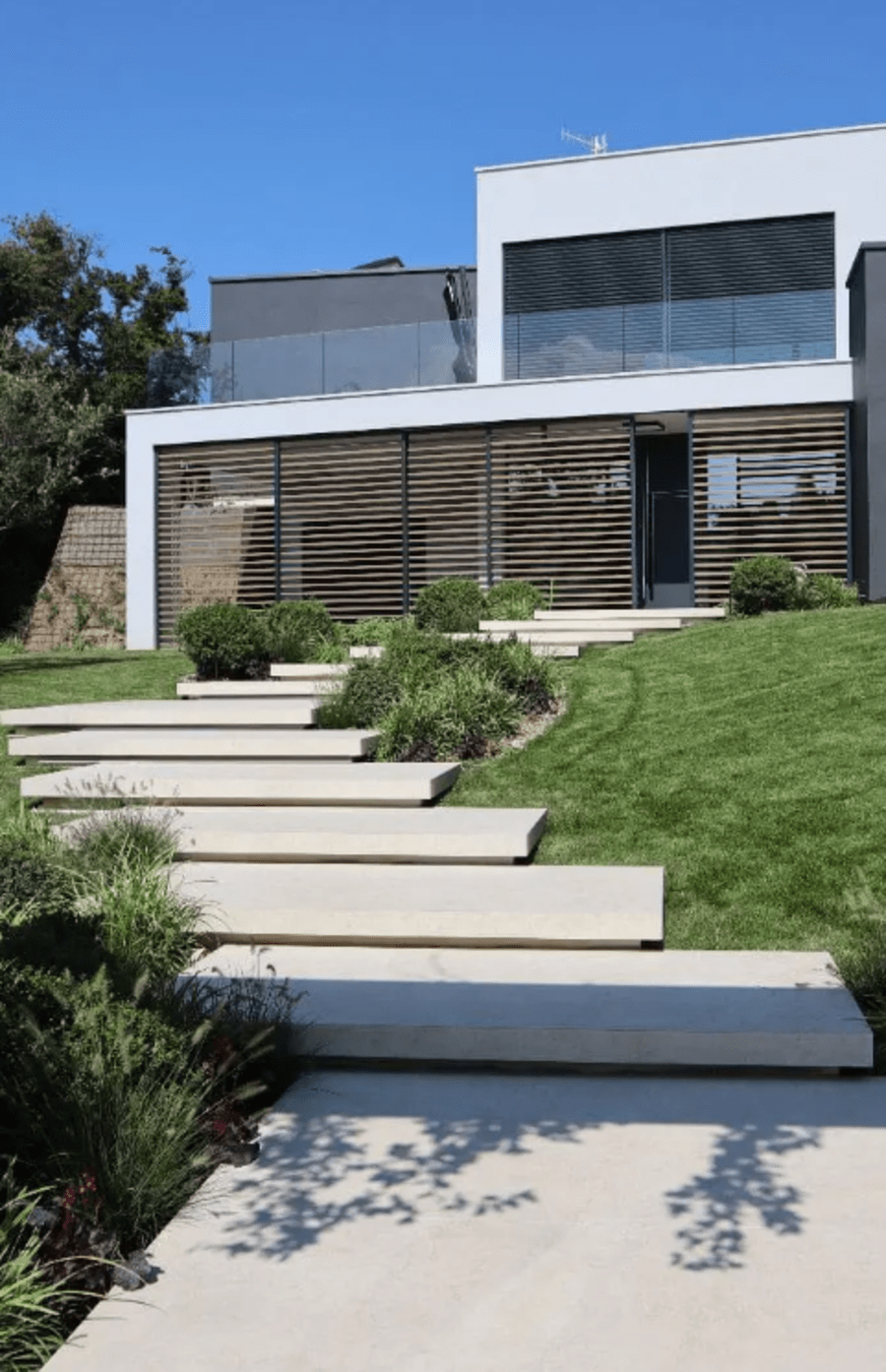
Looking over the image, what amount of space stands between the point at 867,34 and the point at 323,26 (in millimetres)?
7177

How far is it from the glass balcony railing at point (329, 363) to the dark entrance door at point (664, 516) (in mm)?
3194

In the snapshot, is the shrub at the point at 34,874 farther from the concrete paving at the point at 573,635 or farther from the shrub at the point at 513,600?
the shrub at the point at 513,600

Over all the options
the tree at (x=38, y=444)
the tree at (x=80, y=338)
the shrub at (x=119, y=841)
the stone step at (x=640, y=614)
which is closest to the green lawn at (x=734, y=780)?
the shrub at (x=119, y=841)

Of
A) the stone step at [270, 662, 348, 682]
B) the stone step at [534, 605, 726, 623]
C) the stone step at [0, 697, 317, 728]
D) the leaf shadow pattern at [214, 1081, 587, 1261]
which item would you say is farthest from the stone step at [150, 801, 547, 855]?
the stone step at [534, 605, 726, 623]

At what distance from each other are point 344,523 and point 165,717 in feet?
34.3

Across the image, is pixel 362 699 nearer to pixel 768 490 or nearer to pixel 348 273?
pixel 768 490

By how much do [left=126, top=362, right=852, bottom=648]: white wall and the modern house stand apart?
33 mm

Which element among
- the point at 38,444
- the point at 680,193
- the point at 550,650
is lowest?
the point at 550,650

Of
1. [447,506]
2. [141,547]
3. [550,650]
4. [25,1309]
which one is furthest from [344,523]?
[25,1309]

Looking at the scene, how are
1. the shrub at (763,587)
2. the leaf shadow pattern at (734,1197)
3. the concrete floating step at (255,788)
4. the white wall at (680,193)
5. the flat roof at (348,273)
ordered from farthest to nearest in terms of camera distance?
the flat roof at (348,273)
the white wall at (680,193)
the shrub at (763,587)
the concrete floating step at (255,788)
the leaf shadow pattern at (734,1197)

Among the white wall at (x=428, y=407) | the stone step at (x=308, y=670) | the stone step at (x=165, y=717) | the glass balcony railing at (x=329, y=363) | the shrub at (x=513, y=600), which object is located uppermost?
the glass balcony railing at (x=329, y=363)

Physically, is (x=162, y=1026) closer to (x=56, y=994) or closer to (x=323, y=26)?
(x=56, y=994)

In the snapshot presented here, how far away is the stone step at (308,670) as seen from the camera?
44.7 feet

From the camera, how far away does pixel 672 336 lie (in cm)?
1959
